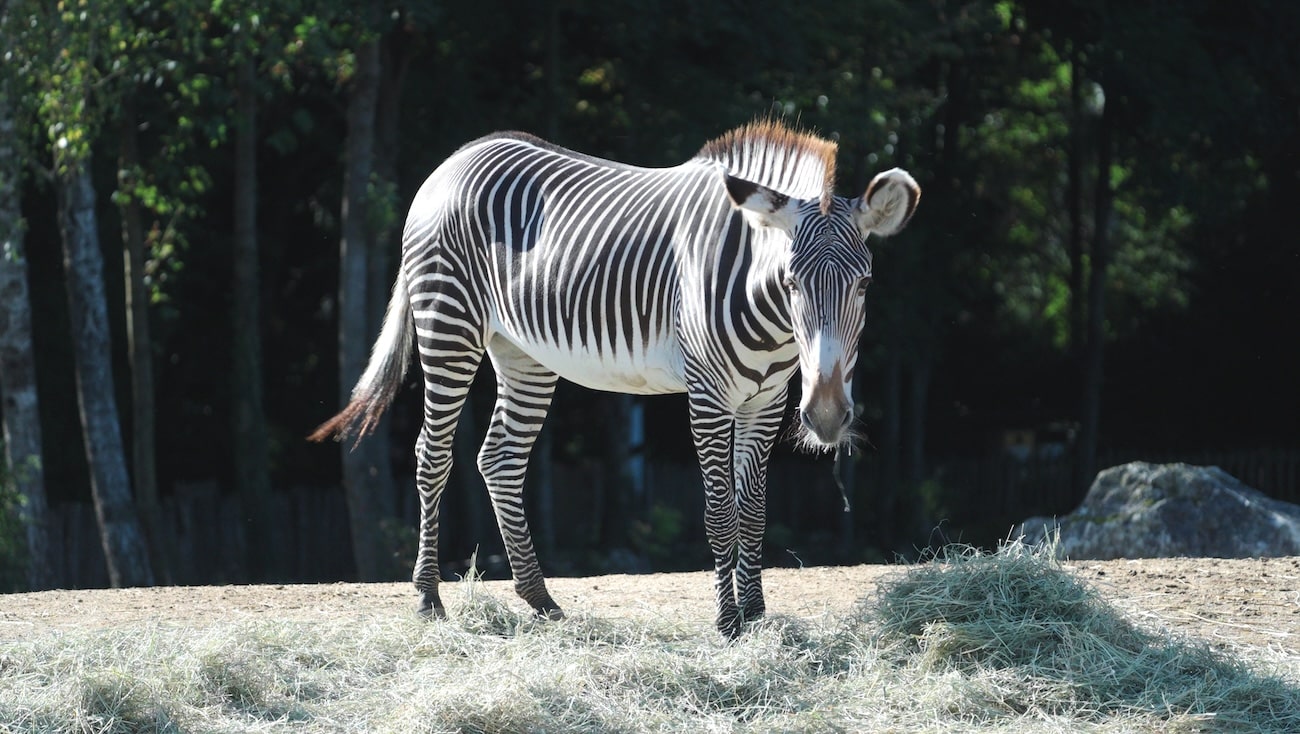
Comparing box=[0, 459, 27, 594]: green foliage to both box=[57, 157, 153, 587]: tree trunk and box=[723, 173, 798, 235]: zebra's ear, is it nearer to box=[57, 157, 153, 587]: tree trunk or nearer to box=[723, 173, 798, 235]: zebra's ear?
box=[57, 157, 153, 587]: tree trunk

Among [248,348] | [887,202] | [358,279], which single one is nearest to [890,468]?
[358,279]

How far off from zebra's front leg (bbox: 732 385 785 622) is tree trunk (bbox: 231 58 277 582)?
25.1ft

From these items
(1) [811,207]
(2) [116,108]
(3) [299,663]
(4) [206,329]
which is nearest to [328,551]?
(4) [206,329]

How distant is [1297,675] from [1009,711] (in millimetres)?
1337

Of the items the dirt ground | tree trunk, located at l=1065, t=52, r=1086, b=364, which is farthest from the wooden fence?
the dirt ground

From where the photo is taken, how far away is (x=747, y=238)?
5.82 m

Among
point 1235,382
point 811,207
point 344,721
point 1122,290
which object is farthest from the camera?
point 1122,290

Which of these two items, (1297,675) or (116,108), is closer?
(1297,675)

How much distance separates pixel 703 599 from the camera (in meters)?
7.25

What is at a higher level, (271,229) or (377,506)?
(271,229)

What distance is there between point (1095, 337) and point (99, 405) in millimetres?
12603

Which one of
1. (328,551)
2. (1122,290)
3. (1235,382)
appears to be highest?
(1122,290)

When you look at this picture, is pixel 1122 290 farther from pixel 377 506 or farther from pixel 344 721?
pixel 344 721

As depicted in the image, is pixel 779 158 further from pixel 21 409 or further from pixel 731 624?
pixel 21 409
